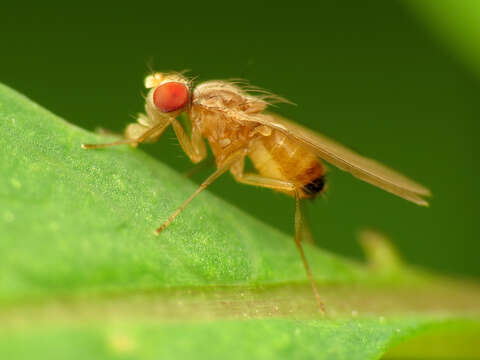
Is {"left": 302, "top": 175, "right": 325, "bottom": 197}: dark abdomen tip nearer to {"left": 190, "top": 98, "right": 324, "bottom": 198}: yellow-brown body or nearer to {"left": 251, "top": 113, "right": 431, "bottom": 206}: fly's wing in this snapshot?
{"left": 190, "top": 98, "right": 324, "bottom": 198}: yellow-brown body

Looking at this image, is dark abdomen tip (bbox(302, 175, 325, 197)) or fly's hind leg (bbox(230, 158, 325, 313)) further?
dark abdomen tip (bbox(302, 175, 325, 197))

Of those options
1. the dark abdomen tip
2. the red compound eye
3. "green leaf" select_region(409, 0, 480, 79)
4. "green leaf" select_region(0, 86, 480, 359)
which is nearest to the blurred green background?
the dark abdomen tip

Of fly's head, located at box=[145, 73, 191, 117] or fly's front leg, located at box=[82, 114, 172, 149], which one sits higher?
fly's head, located at box=[145, 73, 191, 117]

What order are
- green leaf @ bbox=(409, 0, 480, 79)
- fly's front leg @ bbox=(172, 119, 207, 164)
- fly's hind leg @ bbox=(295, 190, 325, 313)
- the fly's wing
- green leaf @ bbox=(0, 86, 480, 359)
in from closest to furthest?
1. green leaf @ bbox=(0, 86, 480, 359)
2. fly's hind leg @ bbox=(295, 190, 325, 313)
3. green leaf @ bbox=(409, 0, 480, 79)
4. the fly's wing
5. fly's front leg @ bbox=(172, 119, 207, 164)

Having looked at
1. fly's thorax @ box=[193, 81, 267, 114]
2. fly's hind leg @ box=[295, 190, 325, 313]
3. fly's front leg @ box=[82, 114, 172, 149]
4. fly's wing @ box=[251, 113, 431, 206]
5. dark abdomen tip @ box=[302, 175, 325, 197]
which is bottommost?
fly's hind leg @ box=[295, 190, 325, 313]

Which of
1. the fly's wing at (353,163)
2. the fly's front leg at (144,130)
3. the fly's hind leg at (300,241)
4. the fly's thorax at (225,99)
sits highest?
the fly's thorax at (225,99)

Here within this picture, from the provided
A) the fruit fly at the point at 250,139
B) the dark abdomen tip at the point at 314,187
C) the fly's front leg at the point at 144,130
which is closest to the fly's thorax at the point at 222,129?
the fruit fly at the point at 250,139

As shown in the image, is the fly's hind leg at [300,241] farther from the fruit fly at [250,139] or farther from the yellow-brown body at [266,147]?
the yellow-brown body at [266,147]
